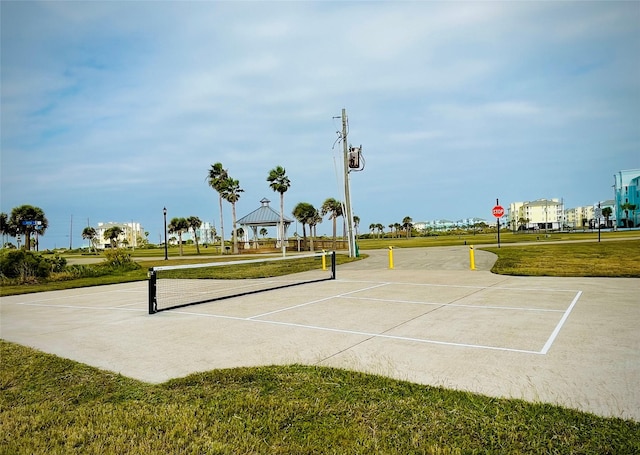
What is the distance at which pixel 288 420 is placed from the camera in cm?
369

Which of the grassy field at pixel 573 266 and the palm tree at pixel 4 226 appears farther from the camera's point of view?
the palm tree at pixel 4 226

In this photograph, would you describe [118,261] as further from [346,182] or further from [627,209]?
[627,209]

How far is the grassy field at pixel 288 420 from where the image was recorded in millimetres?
3211

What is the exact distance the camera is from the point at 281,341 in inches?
262

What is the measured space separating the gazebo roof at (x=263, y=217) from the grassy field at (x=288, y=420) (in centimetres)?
4593

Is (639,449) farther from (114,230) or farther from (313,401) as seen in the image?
(114,230)

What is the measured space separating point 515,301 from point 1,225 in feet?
251

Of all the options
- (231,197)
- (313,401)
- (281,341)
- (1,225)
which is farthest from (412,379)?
(1,225)

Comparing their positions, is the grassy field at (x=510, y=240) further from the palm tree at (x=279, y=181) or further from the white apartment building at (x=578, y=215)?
the white apartment building at (x=578, y=215)

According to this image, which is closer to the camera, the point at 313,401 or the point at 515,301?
the point at 313,401

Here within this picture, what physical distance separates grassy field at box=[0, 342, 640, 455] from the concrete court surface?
523mm

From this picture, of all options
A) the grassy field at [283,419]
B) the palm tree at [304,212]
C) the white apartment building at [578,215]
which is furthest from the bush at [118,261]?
the white apartment building at [578,215]

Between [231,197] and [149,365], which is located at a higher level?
[231,197]

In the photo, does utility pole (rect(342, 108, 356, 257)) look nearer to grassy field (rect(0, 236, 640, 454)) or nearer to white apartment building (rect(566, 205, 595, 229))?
grassy field (rect(0, 236, 640, 454))
